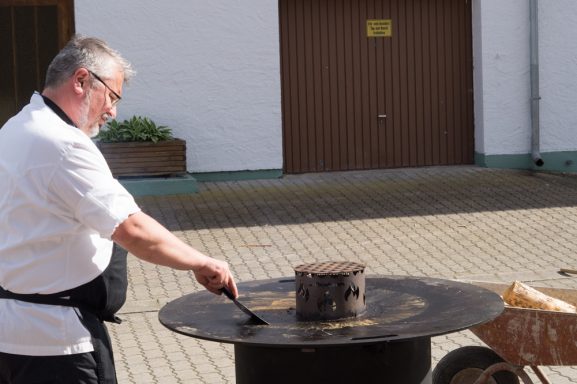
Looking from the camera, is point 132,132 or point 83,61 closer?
point 83,61

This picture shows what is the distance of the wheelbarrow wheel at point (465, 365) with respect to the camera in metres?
5.46

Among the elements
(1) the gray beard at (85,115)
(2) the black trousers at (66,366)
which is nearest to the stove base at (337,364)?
(2) the black trousers at (66,366)

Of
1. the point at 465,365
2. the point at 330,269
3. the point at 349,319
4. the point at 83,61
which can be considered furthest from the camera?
the point at 465,365

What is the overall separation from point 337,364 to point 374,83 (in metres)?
10.7

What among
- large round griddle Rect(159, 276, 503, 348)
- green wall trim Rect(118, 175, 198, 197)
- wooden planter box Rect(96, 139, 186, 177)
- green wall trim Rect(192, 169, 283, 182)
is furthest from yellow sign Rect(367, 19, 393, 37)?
large round griddle Rect(159, 276, 503, 348)

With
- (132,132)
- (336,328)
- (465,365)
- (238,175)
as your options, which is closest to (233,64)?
(238,175)

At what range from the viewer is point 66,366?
145 inches

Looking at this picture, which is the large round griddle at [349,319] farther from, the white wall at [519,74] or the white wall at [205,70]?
the white wall at [519,74]

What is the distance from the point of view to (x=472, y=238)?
10438mm

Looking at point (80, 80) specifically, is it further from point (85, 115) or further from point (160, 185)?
point (160, 185)

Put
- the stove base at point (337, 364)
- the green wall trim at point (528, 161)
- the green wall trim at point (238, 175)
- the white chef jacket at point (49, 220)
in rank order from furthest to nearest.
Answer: the green wall trim at point (528, 161) < the green wall trim at point (238, 175) < the stove base at point (337, 364) < the white chef jacket at point (49, 220)

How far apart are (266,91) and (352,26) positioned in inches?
57.7

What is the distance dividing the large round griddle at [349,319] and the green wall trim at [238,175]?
8914 millimetres

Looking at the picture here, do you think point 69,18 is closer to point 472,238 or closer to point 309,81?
point 309,81
